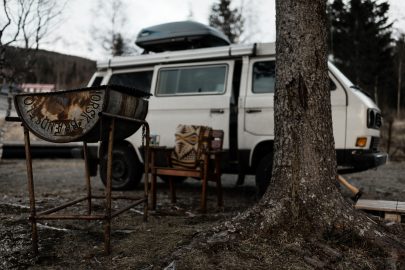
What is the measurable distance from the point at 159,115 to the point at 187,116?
522mm

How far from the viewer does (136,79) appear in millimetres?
6895

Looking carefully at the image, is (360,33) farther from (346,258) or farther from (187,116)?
(346,258)

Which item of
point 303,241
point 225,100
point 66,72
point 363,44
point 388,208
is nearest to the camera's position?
point 303,241

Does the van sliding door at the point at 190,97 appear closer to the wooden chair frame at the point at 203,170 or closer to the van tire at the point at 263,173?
the wooden chair frame at the point at 203,170

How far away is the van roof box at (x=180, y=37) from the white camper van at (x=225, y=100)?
0.02 meters

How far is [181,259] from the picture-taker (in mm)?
2809

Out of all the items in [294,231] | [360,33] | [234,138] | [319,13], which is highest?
[360,33]

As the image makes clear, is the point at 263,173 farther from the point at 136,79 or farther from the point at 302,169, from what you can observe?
the point at 136,79

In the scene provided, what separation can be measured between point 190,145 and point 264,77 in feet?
5.01

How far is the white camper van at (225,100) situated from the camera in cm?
519

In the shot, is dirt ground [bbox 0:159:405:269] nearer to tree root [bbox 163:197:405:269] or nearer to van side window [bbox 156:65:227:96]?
tree root [bbox 163:197:405:269]

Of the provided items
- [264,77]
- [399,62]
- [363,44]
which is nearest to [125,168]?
[264,77]

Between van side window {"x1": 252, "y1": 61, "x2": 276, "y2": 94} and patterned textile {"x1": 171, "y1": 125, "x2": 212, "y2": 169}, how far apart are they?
1.10 m

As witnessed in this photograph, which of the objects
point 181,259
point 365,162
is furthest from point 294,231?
point 365,162
